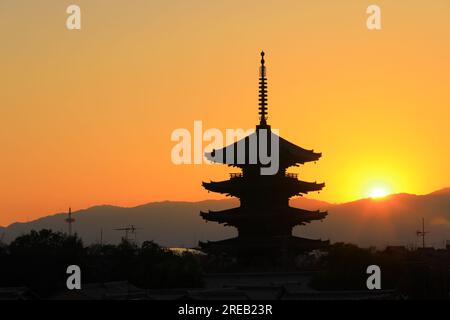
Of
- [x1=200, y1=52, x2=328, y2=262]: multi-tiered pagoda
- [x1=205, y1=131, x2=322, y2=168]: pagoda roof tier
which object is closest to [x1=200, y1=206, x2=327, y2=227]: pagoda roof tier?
[x1=200, y1=52, x2=328, y2=262]: multi-tiered pagoda

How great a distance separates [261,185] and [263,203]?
1785 millimetres

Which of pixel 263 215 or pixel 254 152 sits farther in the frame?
pixel 254 152

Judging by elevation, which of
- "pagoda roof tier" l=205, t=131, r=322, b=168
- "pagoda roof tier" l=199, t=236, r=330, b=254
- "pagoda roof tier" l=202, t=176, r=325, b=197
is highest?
"pagoda roof tier" l=205, t=131, r=322, b=168

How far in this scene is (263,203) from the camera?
10412cm

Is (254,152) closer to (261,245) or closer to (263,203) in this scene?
(263,203)

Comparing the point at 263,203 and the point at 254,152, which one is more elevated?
the point at 254,152

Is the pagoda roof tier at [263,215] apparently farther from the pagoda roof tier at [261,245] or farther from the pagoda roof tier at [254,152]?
the pagoda roof tier at [254,152]

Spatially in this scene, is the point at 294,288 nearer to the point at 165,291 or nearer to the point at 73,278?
the point at 165,291

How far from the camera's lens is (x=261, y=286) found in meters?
93.8

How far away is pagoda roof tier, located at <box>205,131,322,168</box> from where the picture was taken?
103 meters

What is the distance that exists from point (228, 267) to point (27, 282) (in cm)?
1665

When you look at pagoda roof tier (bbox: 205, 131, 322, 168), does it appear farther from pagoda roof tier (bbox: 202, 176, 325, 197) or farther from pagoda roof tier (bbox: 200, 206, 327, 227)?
→ pagoda roof tier (bbox: 200, 206, 327, 227)

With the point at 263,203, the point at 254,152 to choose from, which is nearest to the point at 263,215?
the point at 263,203
